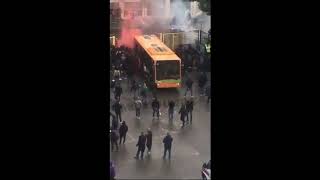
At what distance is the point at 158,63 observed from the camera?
1159cm

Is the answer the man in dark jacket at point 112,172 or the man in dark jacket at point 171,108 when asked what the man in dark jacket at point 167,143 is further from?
the man in dark jacket at point 112,172

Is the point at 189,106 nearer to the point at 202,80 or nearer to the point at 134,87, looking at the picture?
the point at 202,80

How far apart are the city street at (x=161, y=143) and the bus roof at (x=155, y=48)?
2.34 ft

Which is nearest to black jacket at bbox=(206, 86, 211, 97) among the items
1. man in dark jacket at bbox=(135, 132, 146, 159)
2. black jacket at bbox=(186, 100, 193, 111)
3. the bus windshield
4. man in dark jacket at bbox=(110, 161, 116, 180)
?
black jacket at bbox=(186, 100, 193, 111)

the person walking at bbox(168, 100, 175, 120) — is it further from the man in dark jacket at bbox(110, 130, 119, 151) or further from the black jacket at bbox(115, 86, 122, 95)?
the man in dark jacket at bbox(110, 130, 119, 151)

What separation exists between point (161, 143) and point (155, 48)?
1943mm

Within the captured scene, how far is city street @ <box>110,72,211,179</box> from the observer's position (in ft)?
31.2

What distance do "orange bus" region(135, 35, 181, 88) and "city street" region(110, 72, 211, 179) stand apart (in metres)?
0.48

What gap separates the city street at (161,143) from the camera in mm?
9523
